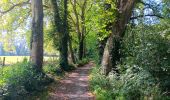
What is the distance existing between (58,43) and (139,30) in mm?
14005

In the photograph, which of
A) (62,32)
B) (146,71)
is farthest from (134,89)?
(62,32)

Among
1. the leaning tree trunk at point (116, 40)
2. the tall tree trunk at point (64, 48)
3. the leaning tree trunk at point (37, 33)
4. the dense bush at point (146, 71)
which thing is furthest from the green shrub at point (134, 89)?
the tall tree trunk at point (64, 48)

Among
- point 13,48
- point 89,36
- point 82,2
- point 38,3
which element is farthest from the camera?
point 89,36

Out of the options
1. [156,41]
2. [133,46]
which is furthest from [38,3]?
[156,41]

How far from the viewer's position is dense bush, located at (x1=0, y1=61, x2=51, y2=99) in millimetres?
11743

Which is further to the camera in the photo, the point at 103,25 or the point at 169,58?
the point at 103,25

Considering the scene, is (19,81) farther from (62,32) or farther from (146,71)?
(62,32)

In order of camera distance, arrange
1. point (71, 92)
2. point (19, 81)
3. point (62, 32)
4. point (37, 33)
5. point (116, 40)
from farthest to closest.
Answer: point (62, 32) → point (116, 40) → point (37, 33) → point (71, 92) → point (19, 81)

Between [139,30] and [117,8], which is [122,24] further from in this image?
[139,30]

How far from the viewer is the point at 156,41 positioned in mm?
13898

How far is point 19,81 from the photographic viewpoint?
13.4 metres

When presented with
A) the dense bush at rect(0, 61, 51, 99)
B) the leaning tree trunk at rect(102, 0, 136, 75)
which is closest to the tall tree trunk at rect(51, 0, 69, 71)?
the leaning tree trunk at rect(102, 0, 136, 75)

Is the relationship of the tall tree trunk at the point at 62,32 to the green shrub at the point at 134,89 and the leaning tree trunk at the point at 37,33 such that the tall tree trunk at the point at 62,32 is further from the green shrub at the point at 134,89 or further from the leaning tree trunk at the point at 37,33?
the green shrub at the point at 134,89

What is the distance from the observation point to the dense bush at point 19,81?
38.5 ft
